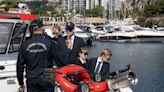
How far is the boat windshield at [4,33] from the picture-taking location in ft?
45.9

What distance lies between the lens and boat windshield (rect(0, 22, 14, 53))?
1399cm

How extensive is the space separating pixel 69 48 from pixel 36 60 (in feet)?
7.40

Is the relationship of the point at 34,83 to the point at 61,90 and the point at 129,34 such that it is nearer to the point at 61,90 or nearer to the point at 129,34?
the point at 61,90

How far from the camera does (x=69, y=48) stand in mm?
12289

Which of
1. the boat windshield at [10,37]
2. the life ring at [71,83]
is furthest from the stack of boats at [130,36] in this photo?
the life ring at [71,83]

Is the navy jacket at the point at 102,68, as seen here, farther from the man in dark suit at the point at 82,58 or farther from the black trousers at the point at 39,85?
the black trousers at the point at 39,85

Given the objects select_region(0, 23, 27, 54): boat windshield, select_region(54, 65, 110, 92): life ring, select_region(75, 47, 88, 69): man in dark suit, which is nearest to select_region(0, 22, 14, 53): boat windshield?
select_region(0, 23, 27, 54): boat windshield

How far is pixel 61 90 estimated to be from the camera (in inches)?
428

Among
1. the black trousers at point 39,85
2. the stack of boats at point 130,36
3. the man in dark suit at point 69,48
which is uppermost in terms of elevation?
the man in dark suit at point 69,48

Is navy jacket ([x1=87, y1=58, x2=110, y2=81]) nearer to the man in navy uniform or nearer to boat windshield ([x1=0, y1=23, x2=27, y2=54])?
the man in navy uniform

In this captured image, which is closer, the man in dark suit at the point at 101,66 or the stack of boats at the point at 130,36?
the man in dark suit at the point at 101,66

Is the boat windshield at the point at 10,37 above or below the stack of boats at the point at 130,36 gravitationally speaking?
above

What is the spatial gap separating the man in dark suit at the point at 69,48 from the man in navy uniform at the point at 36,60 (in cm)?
195

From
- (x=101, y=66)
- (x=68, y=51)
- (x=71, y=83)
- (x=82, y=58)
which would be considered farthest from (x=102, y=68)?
(x=71, y=83)
